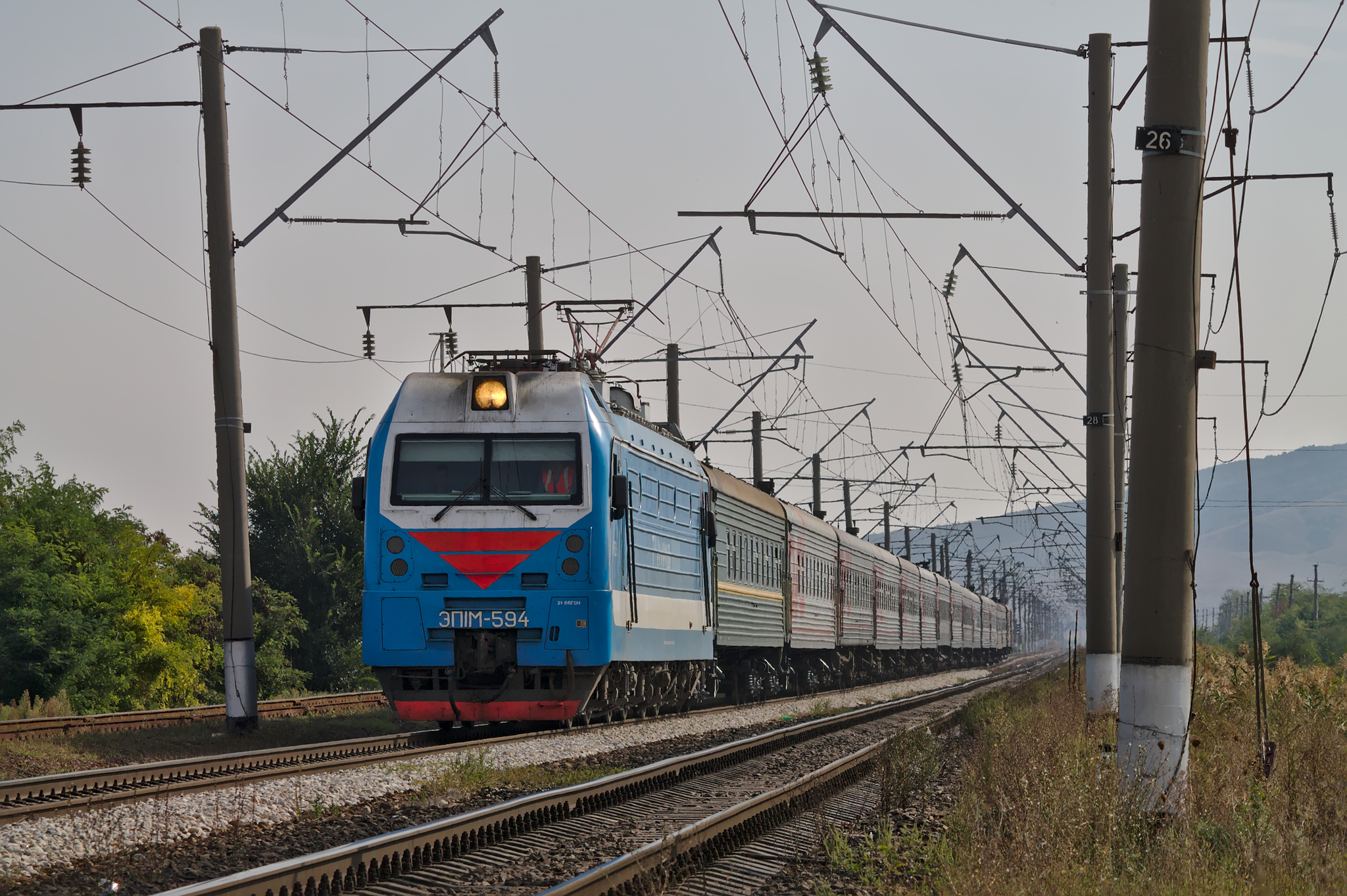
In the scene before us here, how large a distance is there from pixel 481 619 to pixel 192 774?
3.53 m

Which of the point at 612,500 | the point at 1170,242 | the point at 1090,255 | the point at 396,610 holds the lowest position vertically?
the point at 396,610

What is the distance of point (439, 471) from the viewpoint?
14898 millimetres

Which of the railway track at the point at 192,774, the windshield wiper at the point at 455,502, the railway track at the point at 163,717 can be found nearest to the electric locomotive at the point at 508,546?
the windshield wiper at the point at 455,502

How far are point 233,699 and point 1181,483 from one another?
11.7 metres

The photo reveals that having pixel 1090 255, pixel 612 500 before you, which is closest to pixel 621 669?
pixel 612 500

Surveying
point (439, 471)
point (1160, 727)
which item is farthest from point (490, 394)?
point (1160, 727)

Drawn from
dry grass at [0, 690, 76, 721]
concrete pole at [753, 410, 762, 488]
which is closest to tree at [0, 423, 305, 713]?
dry grass at [0, 690, 76, 721]

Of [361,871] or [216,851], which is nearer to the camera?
[361,871]

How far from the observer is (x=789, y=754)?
1479cm

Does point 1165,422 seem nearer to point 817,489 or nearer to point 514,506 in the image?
point 514,506

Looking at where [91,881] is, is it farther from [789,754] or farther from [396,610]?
[789,754]

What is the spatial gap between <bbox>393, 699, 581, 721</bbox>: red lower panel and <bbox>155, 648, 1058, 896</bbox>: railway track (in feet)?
6.39

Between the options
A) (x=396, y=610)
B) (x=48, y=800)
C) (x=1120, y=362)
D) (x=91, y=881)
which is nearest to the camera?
(x=91, y=881)

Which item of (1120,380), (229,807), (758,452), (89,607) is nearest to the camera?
(229,807)
